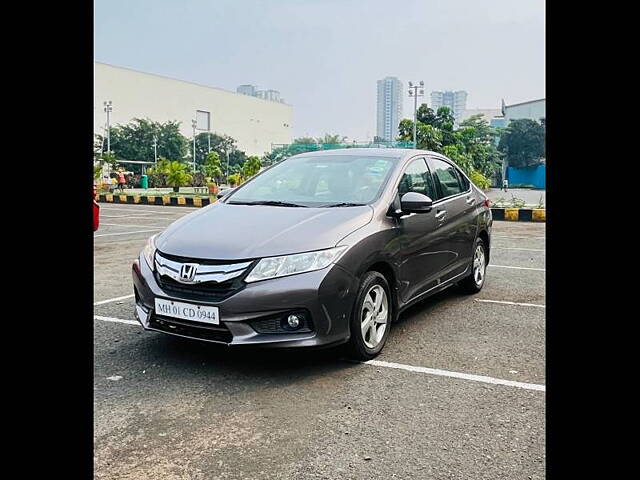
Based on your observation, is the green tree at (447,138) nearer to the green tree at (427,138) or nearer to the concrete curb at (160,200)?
the green tree at (427,138)

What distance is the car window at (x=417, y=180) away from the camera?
4.58m

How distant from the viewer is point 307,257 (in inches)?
139

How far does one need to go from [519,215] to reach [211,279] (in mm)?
12835

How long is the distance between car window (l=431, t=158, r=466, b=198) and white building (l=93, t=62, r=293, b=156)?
56866 mm

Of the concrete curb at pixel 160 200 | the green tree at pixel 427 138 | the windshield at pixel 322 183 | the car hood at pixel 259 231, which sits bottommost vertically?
the car hood at pixel 259 231

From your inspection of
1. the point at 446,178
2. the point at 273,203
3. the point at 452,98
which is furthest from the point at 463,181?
the point at 452,98

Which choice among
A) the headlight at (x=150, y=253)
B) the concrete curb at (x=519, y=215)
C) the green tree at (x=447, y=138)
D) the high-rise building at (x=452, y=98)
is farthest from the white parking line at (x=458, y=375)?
the high-rise building at (x=452, y=98)

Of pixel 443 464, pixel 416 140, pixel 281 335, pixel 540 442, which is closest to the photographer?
pixel 443 464

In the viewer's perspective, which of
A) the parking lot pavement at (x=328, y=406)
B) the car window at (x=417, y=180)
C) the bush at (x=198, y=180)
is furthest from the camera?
the bush at (x=198, y=180)

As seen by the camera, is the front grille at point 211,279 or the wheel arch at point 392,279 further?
the wheel arch at point 392,279

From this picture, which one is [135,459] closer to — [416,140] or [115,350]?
[115,350]
